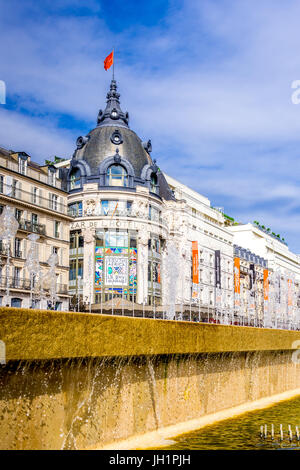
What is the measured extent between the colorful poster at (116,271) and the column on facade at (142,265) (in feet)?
5.03

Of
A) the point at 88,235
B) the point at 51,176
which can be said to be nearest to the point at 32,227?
the point at 51,176

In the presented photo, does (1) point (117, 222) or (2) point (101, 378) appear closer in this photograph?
(2) point (101, 378)

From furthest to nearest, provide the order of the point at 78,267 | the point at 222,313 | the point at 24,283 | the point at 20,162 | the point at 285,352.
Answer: the point at 222,313 → the point at 78,267 → the point at 20,162 → the point at 24,283 → the point at 285,352

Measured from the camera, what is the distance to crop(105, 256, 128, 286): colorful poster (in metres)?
60.8

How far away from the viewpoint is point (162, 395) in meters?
16.6

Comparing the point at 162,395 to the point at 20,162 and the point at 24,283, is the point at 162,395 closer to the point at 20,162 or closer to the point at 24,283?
the point at 24,283

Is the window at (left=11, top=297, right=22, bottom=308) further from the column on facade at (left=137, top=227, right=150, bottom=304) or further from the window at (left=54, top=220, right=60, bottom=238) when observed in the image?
the column on facade at (left=137, top=227, right=150, bottom=304)

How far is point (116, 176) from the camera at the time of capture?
2530 inches

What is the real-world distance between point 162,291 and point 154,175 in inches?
531

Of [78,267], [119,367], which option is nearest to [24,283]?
[78,267]

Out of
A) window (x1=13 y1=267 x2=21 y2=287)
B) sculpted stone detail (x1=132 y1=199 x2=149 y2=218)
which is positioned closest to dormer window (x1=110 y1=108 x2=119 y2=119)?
sculpted stone detail (x1=132 y1=199 x2=149 y2=218)

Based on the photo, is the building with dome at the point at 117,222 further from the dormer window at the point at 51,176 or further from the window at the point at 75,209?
the dormer window at the point at 51,176

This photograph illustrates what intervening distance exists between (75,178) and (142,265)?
13.0 meters

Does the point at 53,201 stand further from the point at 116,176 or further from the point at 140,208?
the point at 140,208
